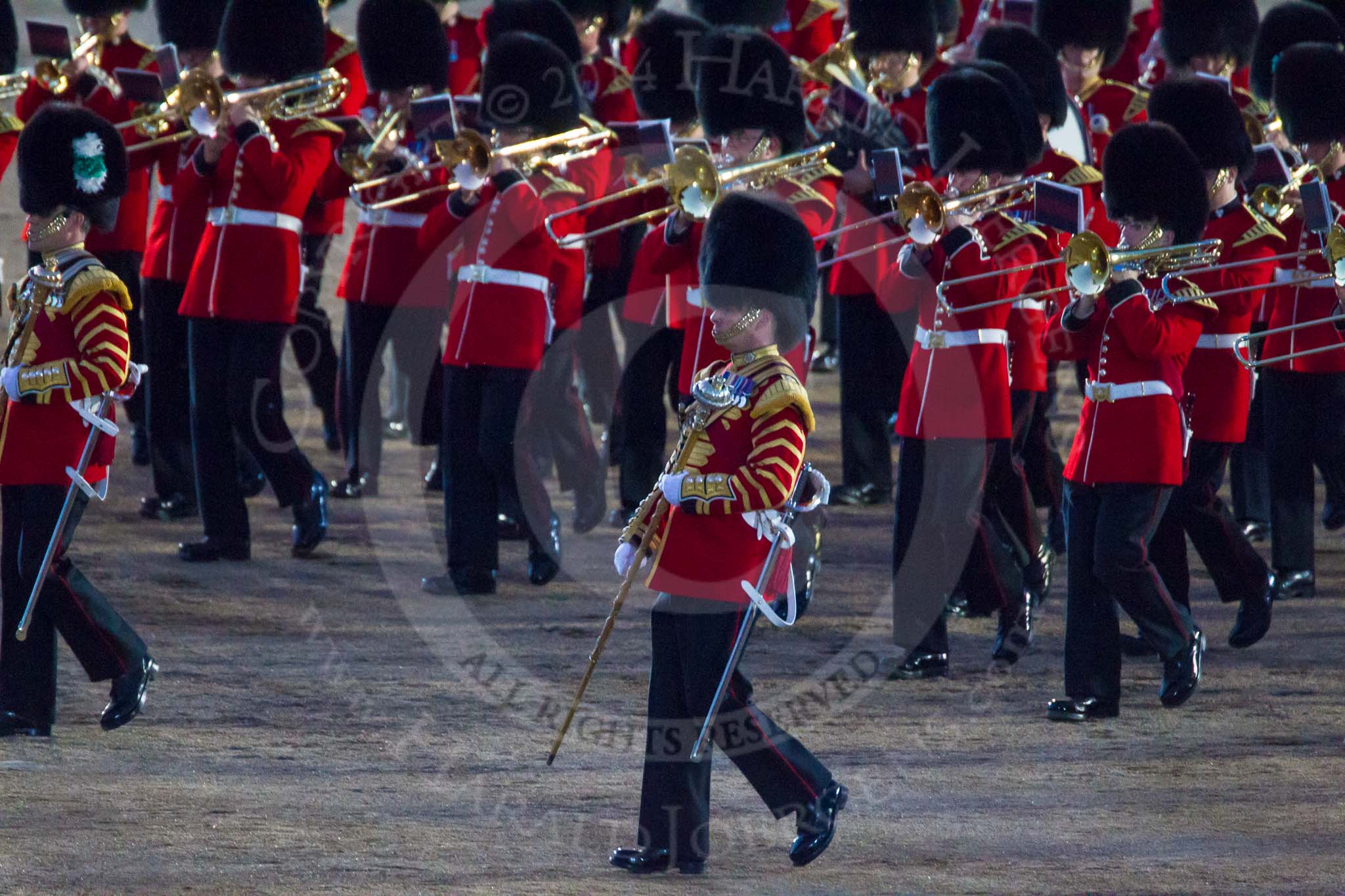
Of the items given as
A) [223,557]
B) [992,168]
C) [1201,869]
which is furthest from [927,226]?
[223,557]

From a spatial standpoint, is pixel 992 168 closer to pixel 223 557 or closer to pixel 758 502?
pixel 758 502

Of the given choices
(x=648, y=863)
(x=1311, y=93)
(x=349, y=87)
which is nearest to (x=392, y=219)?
(x=349, y=87)

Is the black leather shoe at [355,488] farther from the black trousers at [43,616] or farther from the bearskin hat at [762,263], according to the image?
the bearskin hat at [762,263]

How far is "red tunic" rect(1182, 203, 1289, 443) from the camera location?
5.09m

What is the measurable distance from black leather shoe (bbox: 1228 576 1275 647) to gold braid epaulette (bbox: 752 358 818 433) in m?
1.97

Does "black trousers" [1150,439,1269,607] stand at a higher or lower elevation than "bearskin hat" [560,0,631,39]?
lower

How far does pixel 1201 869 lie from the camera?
3.79 metres

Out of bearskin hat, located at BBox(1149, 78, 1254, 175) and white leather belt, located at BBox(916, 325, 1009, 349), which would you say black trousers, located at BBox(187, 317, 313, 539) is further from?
bearskin hat, located at BBox(1149, 78, 1254, 175)

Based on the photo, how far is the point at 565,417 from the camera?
627 cm

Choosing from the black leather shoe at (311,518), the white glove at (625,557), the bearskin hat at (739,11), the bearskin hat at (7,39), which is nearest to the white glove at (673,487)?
the white glove at (625,557)

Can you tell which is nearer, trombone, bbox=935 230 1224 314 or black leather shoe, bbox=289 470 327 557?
trombone, bbox=935 230 1224 314

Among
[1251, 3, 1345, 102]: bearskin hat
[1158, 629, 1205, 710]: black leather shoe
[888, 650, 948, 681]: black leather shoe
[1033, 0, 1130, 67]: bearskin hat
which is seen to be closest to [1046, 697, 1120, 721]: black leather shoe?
[1158, 629, 1205, 710]: black leather shoe

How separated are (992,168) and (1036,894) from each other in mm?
2147

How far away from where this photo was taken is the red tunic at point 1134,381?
4.58 meters
